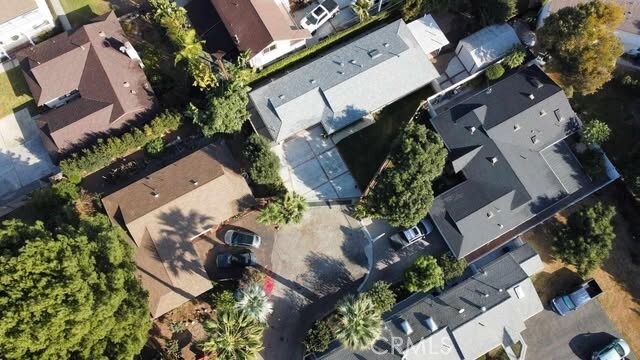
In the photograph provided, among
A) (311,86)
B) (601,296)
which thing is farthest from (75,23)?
(601,296)

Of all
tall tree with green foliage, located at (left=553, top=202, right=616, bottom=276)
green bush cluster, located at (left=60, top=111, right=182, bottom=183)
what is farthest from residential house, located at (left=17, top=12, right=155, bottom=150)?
tall tree with green foliage, located at (left=553, top=202, right=616, bottom=276)

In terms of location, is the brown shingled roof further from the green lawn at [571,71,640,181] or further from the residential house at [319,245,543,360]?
the green lawn at [571,71,640,181]

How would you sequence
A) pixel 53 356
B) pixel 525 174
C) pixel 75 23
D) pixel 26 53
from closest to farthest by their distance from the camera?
pixel 53 356 → pixel 525 174 → pixel 26 53 → pixel 75 23

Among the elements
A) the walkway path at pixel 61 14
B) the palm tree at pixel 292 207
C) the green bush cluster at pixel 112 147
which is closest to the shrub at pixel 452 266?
the palm tree at pixel 292 207

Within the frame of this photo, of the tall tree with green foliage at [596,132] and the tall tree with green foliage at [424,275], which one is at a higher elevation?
the tall tree with green foliage at [596,132]

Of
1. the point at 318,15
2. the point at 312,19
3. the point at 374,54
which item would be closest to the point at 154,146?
the point at 312,19

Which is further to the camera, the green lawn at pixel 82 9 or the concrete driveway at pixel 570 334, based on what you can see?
the green lawn at pixel 82 9

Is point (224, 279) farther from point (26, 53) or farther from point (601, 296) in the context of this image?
point (601, 296)

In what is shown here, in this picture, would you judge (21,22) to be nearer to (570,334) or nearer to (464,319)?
(464,319)

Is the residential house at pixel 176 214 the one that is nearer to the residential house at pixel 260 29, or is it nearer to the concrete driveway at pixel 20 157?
the concrete driveway at pixel 20 157
